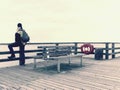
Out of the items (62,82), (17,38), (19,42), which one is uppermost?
(17,38)

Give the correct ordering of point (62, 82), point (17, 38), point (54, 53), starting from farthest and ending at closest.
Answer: point (17, 38)
point (54, 53)
point (62, 82)

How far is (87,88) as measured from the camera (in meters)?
5.73

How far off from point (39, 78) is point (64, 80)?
2.76 ft

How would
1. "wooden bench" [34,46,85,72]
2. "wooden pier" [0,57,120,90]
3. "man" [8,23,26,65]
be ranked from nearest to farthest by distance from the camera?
"wooden pier" [0,57,120,90], "wooden bench" [34,46,85,72], "man" [8,23,26,65]

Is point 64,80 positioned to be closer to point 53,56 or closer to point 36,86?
point 36,86

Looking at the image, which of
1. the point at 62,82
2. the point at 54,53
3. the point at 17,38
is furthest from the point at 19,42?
the point at 62,82

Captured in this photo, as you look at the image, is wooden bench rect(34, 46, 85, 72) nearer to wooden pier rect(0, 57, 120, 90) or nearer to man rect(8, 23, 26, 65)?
wooden pier rect(0, 57, 120, 90)

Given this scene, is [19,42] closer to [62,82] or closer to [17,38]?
[17,38]

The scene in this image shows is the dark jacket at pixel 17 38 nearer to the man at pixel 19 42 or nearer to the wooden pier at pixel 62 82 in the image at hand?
the man at pixel 19 42

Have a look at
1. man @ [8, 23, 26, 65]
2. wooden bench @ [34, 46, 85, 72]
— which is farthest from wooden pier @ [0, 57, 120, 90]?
man @ [8, 23, 26, 65]

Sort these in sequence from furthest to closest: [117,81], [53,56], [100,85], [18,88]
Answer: [53,56] → [117,81] → [100,85] → [18,88]

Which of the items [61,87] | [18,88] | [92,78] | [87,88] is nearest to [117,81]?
[92,78]

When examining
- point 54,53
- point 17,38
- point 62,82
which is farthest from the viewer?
point 17,38

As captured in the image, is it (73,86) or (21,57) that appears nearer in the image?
(73,86)
